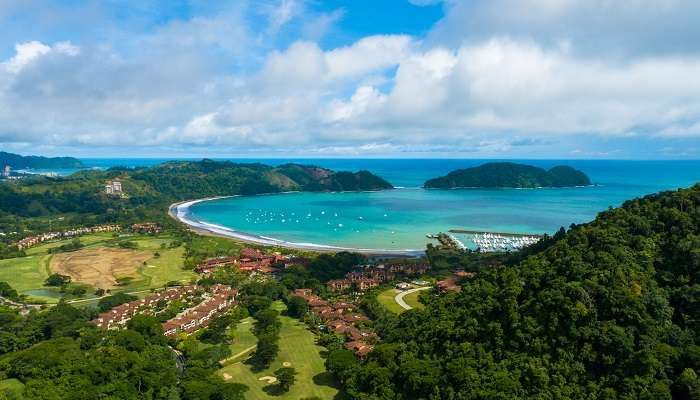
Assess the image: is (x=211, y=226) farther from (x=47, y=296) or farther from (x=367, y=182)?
(x=367, y=182)

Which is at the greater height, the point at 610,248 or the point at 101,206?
the point at 610,248

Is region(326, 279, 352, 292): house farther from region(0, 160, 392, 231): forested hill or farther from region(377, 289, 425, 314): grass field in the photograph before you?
region(0, 160, 392, 231): forested hill

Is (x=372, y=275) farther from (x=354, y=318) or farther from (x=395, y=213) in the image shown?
(x=395, y=213)

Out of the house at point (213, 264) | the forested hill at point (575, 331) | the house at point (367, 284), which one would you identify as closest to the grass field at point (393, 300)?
the house at point (367, 284)

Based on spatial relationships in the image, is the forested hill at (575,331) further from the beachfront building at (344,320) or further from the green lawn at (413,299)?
the green lawn at (413,299)

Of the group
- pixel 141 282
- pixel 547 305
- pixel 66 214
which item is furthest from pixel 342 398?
pixel 66 214

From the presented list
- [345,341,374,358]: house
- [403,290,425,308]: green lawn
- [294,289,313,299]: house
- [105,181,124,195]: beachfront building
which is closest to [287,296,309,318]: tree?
[294,289,313,299]: house

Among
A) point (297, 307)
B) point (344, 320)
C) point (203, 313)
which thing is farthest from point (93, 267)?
point (344, 320)
